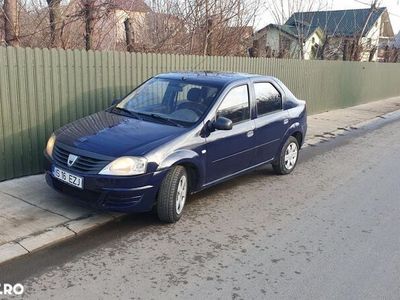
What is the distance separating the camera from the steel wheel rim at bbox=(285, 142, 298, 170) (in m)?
7.04

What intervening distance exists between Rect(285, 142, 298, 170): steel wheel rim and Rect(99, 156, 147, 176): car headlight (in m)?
3.24

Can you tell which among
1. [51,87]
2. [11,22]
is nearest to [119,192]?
[51,87]

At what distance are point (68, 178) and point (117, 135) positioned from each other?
0.68 m

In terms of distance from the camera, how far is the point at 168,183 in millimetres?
4613

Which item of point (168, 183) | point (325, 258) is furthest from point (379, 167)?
point (168, 183)

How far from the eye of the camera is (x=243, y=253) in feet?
13.7

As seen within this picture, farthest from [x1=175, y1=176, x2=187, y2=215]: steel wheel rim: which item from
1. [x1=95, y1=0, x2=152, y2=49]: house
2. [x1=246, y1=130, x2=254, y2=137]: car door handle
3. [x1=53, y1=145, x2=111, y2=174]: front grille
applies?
[x1=95, y1=0, x2=152, y2=49]: house

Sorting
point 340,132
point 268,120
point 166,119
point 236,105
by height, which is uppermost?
point 236,105

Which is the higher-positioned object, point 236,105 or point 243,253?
point 236,105

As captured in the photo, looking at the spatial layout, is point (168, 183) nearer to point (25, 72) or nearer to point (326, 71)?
point (25, 72)

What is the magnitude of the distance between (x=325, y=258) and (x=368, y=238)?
2.62ft

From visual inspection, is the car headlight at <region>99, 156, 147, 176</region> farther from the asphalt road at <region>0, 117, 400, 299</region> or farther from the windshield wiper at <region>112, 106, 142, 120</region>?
the windshield wiper at <region>112, 106, 142, 120</region>

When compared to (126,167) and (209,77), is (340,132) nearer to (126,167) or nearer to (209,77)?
(209,77)

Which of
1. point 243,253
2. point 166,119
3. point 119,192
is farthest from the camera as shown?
point 166,119
